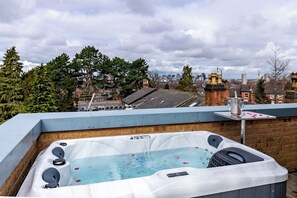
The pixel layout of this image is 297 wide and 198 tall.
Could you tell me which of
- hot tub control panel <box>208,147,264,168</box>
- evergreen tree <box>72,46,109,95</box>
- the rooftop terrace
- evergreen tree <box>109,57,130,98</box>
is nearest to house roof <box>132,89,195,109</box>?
evergreen tree <box>109,57,130,98</box>

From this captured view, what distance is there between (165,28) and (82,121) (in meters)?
8.75

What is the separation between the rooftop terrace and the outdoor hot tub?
116 millimetres

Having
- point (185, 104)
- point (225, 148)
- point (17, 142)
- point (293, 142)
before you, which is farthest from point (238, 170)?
point (185, 104)

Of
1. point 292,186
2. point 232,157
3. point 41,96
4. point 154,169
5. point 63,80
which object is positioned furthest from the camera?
point 63,80

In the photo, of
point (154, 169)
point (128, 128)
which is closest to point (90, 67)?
point (128, 128)

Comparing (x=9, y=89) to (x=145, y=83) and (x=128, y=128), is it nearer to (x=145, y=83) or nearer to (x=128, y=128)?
(x=145, y=83)

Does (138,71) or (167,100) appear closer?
(167,100)

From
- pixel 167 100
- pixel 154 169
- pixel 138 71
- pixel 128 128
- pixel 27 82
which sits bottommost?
pixel 167 100

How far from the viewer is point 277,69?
1109cm

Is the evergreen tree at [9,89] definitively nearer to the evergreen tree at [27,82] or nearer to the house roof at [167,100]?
the evergreen tree at [27,82]

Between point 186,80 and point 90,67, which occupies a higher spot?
point 90,67

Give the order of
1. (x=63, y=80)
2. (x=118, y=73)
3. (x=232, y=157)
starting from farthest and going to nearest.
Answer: (x=118, y=73), (x=63, y=80), (x=232, y=157)

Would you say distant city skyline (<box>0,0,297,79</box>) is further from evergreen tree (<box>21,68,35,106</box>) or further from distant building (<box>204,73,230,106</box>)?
evergreen tree (<box>21,68,35,106</box>)

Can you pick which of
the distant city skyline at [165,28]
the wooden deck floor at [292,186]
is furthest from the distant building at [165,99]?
the wooden deck floor at [292,186]
